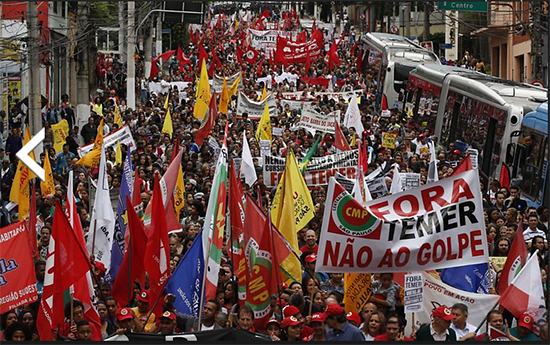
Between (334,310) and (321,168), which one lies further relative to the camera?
(321,168)

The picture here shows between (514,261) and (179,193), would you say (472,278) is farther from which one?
(179,193)

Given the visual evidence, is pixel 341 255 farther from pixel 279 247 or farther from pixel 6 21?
pixel 6 21

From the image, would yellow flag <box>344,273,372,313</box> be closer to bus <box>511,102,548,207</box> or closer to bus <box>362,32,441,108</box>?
bus <box>511,102,548,207</box>

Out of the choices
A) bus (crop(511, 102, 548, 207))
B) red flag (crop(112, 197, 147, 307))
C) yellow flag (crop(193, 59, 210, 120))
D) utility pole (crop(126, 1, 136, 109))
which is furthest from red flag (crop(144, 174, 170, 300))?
utility pole (crop(126, 1, 136, 109))

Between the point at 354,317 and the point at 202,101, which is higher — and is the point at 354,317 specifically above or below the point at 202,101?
above

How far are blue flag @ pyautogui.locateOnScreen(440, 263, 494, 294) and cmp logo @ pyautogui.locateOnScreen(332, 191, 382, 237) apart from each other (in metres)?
1.38

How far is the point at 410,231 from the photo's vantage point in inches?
377

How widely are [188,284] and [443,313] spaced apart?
7.77 feet

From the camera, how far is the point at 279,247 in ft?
36.1

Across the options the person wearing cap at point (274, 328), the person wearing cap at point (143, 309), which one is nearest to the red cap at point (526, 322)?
the person wearing cap at point (274, 328)

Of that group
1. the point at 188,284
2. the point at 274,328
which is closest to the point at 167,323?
the point at 188,284

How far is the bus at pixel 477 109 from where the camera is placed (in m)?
20.0

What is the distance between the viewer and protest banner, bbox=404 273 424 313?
9.49m

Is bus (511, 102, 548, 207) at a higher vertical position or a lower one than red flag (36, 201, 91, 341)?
lower
